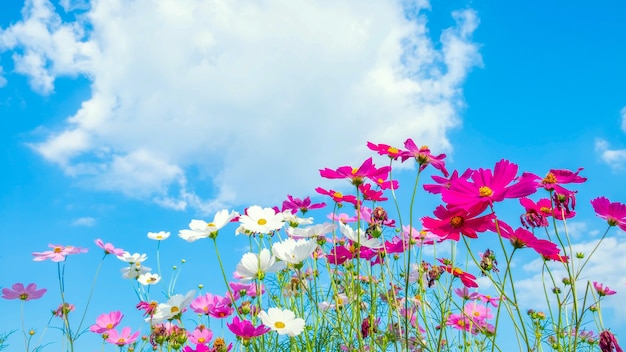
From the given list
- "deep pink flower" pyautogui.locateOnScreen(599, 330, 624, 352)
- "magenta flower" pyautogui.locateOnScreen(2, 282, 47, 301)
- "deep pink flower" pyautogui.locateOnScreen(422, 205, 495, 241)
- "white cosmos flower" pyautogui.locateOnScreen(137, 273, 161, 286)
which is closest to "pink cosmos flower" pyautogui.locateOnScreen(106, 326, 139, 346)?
"white cosmos flower" pyautogui.locateOnScreen(137, 273, 161, 286)

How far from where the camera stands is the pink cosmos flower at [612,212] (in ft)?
3.75

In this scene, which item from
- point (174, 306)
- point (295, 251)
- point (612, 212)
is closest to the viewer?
point (612, 212)

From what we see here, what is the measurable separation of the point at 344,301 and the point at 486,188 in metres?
0.94

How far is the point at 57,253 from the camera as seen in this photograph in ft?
6.81

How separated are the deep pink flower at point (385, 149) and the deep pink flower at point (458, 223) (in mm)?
334

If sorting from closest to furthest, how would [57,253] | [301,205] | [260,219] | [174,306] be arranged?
[260,219] < [174,306] < [301,205] < [57,253]

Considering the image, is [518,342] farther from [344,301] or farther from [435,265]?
[344,301]

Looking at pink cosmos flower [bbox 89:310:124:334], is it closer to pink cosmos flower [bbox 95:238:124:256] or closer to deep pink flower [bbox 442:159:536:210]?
pink cosmos flower [bbox 95:238:124:256]

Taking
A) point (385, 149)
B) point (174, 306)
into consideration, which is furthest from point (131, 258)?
point (385, 149)

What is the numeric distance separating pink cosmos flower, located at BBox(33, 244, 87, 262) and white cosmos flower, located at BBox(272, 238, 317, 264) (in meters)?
1.11

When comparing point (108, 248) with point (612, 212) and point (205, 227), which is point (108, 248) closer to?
point (205, 227)

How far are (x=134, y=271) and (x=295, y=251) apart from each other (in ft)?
3.92

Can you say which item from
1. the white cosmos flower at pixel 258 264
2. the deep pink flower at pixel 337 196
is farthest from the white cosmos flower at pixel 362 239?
the white cosmos flower at pixel 258 264

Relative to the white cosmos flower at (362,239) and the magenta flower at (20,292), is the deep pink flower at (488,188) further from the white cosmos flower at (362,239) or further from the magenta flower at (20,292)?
the magenta flower at (20,292)
